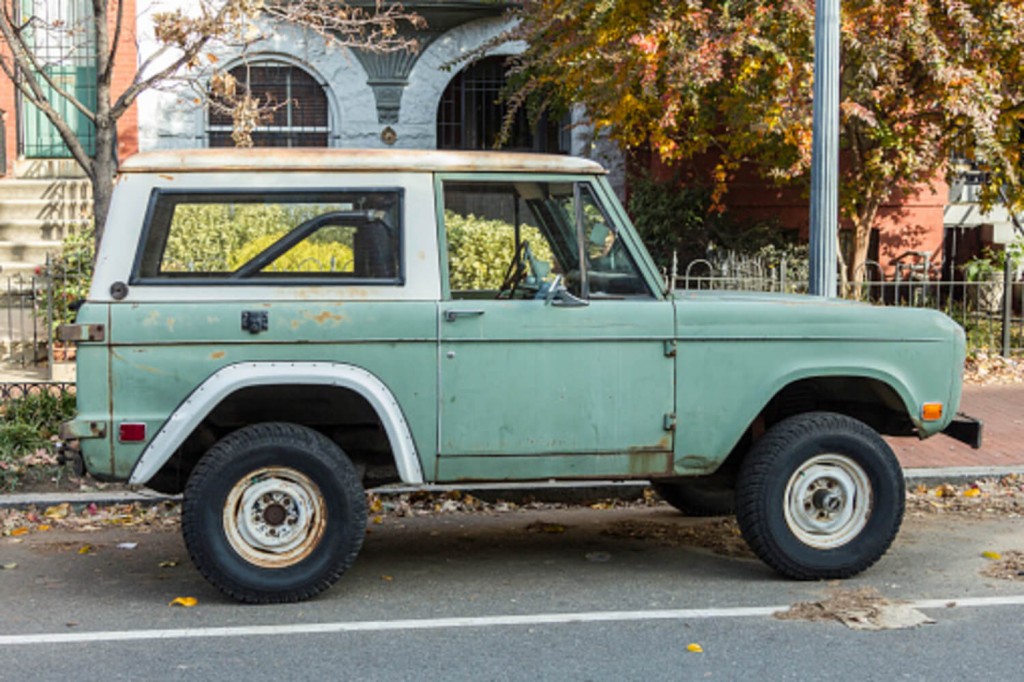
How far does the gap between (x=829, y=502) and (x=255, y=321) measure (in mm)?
2847

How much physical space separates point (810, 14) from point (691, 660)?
7.81 metres

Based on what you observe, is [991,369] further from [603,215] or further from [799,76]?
[603,215]

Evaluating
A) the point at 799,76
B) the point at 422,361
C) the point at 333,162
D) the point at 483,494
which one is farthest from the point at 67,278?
the point at 422,361

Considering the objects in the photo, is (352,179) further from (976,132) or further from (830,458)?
(976,132)

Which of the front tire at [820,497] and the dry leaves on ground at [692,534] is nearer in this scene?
the front tire at [820,497]

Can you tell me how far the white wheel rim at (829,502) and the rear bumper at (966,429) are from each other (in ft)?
2.10

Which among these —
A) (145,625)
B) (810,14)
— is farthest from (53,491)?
(810,14)

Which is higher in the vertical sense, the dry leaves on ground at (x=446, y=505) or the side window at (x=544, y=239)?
the side window at (x=544, y=239)

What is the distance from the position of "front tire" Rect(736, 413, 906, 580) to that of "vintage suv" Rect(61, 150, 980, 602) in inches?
0.4

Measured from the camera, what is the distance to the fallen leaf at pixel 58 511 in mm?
7637

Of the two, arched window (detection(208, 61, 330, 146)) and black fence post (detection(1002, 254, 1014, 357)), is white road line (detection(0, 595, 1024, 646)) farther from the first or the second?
arched window (detection(208, 61, 330, 146))

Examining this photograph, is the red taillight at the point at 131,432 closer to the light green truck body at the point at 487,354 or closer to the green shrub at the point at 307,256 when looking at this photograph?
the light green truck body at the point at 487,354

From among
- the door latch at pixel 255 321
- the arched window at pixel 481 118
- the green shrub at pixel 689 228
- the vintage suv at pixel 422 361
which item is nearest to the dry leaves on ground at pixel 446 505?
the vintage suv at pixel 422 361

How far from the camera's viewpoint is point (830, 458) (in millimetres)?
6082
